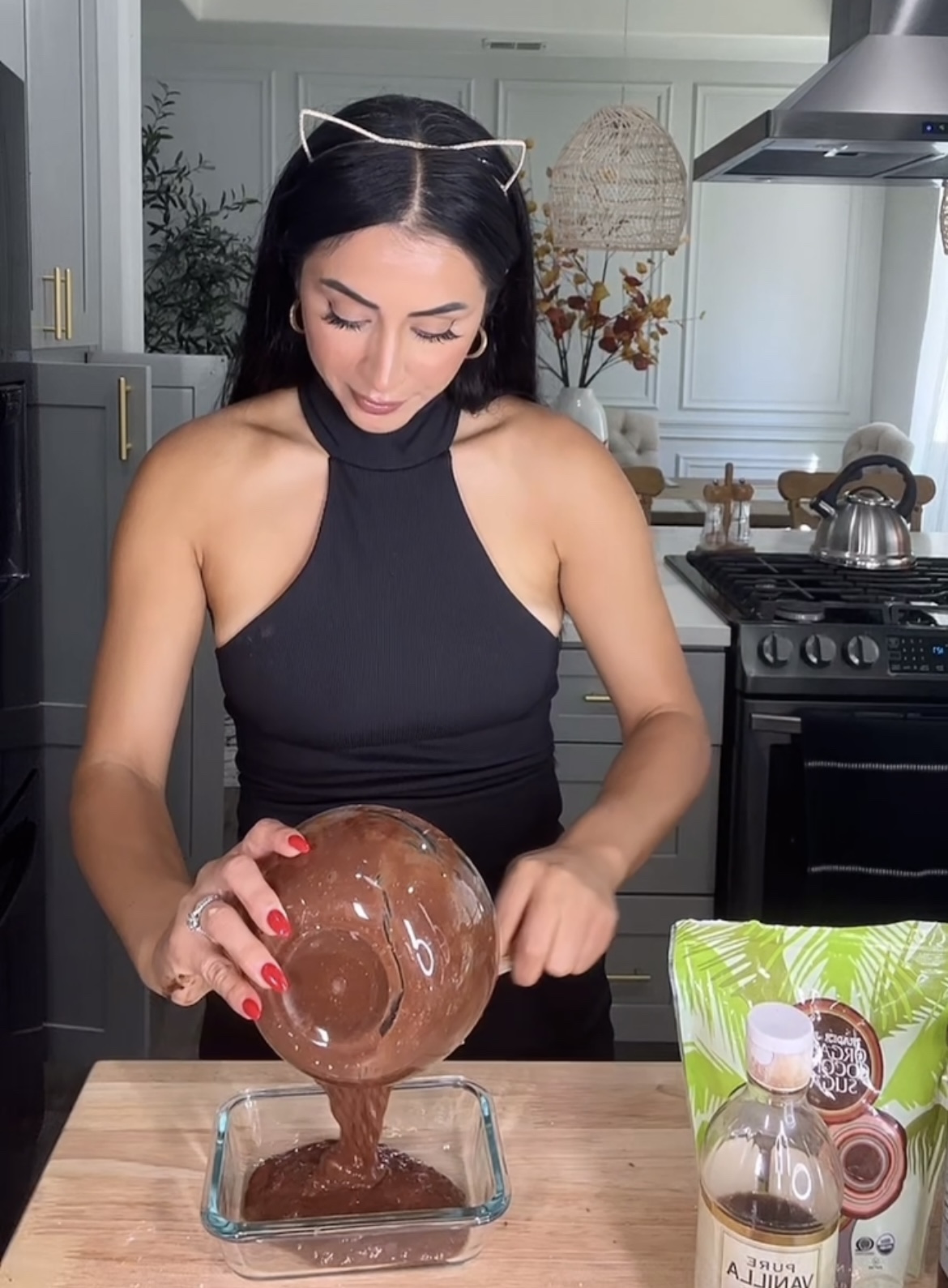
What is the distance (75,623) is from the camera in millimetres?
2279

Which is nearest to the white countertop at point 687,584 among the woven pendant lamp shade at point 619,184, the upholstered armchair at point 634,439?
the woven pendant lamp shade at point 619,184

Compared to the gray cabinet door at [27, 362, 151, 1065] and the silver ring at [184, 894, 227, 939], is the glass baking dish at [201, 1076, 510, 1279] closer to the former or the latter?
the silver ring at [184, 894, 227, 939]

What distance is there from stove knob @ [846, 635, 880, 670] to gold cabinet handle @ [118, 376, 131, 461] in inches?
47.2

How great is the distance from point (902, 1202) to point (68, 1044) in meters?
2.00

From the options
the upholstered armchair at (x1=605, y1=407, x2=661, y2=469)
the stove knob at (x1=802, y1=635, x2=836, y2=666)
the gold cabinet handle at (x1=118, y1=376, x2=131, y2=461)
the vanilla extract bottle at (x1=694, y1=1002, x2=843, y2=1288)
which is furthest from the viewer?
the upholstered armchair at (x1=605, y1=407, x2=661, y2=469)

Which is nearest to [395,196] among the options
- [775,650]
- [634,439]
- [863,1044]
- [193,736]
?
[863,1044]

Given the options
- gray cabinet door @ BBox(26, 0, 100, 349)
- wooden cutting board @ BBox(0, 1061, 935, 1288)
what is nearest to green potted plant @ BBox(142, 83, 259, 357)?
gray cabinet door @ BBox(26, 0, 100, 349)

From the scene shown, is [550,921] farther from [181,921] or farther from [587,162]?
[587,162]

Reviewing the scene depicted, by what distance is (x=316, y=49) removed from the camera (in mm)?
5793

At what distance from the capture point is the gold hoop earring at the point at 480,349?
116 cm

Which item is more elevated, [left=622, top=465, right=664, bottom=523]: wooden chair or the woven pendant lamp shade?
the woven pendant lamp shade

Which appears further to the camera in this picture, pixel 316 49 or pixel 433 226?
pixel 316 49

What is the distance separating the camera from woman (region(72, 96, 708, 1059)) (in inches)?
38.4

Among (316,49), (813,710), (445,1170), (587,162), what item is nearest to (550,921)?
(445,1170)
